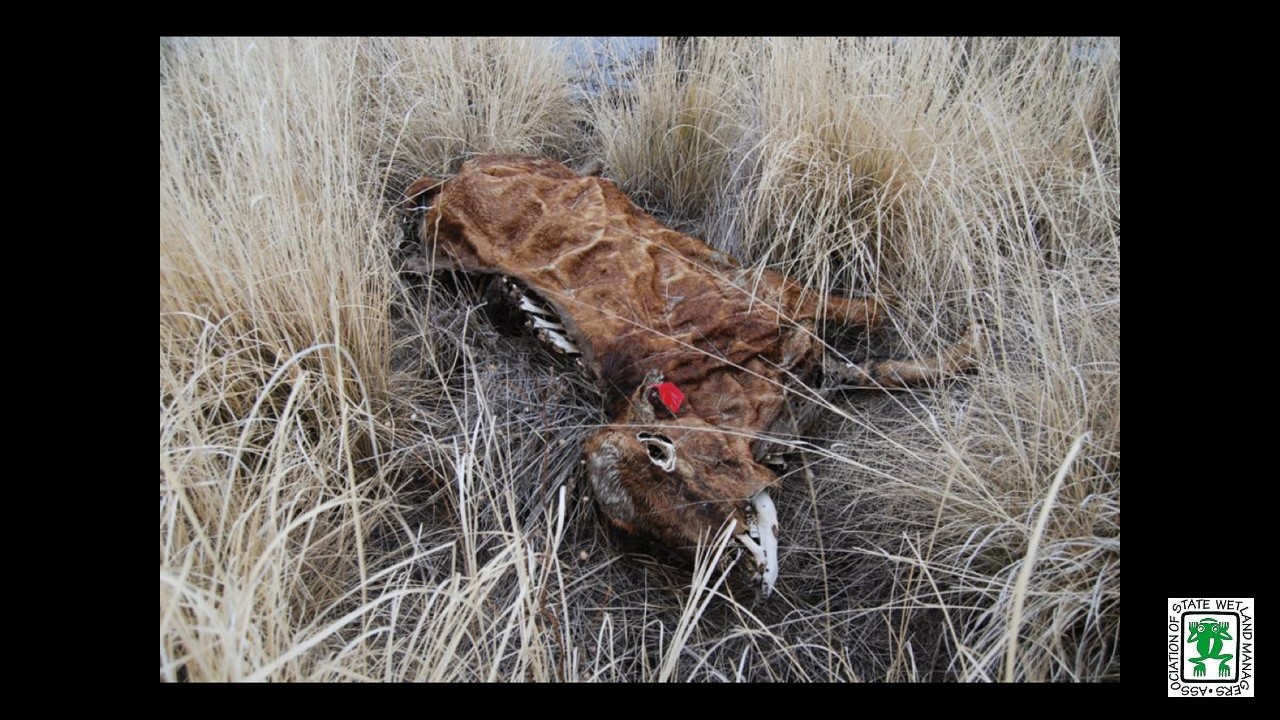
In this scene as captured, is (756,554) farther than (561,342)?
No

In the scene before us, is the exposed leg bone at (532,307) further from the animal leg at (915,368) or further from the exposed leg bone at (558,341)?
the animal leg at (915,368)

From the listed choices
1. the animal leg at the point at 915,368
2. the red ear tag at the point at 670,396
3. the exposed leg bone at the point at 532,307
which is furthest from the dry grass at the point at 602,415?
the red ear tag at the point at 670,396

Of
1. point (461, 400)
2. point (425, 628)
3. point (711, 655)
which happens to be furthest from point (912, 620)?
point (461, 400)

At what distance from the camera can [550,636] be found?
145 cm

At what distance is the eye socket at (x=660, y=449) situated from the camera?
4.98ft

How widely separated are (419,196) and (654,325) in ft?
2.98

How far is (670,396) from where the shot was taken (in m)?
1.65

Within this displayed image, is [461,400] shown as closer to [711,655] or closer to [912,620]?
[711,655]

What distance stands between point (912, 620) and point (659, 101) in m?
1.86

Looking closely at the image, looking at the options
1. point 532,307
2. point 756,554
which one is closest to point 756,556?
point 756,554

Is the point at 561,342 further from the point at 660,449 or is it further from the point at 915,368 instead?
the point at 915,368
